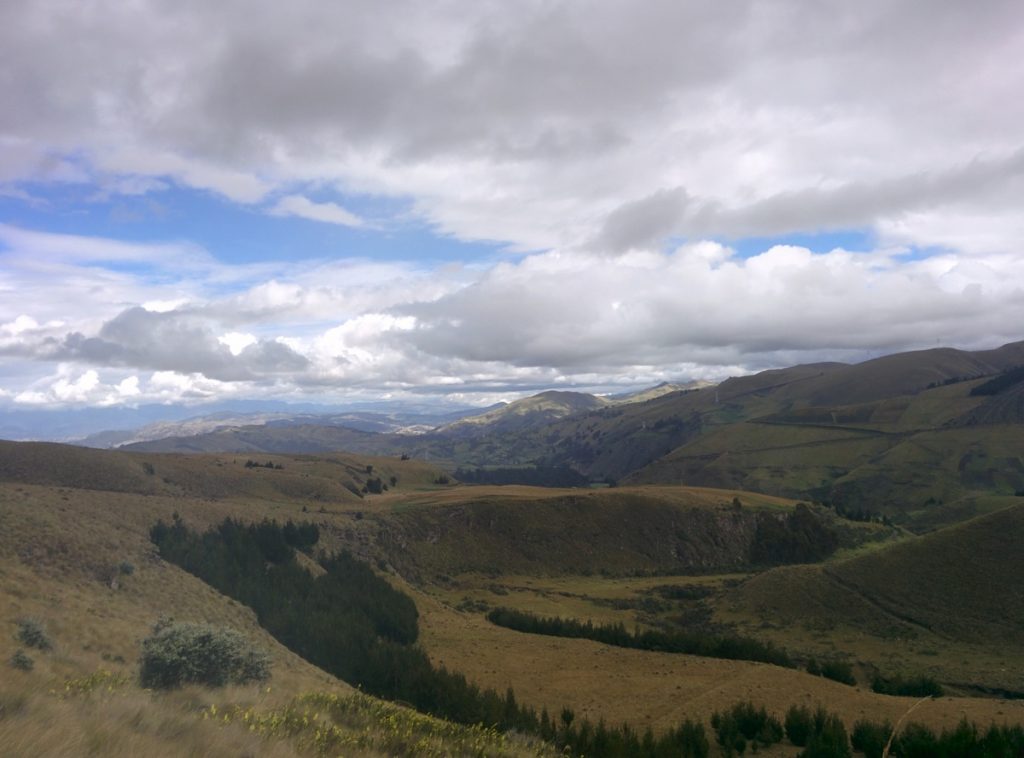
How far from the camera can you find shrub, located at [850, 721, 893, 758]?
18.2 metres

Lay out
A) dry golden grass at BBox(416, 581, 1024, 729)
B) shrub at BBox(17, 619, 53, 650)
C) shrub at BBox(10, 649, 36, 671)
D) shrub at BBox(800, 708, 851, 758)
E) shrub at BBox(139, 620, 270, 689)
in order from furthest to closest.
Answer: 1. dry golden grass at BBox(416, 581, 1024, 729)
2. shrub at BBox(800, 708, 851, 758)
3. shrub at BBox(17, 619, 53, 650)
4. shrub at BBox(139, 620, 270, 689)
5. shrub at BBox(10, 649, 36, 671)

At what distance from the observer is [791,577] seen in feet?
168

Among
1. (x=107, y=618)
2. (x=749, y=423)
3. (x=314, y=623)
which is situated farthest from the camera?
(x=749, y=423)

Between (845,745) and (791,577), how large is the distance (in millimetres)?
35795

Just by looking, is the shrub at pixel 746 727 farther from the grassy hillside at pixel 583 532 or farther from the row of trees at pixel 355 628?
the grassy hillside at pixel 583 532

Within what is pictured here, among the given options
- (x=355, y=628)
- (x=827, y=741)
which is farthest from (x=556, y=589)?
(x=827, y=741)

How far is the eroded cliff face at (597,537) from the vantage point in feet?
217

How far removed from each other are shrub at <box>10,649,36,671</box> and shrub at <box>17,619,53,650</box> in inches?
89.7

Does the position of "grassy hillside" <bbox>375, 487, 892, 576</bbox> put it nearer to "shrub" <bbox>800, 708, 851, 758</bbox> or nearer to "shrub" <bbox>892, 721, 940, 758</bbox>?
"shrub" <bbox>800, 708, 851, 758</bbox>

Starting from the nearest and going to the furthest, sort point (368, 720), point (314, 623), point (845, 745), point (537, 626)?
1. point (368, 720)
2. point (845, 745)
3. point (314, 623)
4. point (537, 626)

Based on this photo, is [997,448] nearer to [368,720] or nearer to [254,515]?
[254,515]

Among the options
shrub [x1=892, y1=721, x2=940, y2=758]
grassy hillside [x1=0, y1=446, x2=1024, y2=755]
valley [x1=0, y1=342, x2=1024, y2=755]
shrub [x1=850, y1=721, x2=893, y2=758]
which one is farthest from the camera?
shrub [x1=850, y1=721, x2=893, y2=758]

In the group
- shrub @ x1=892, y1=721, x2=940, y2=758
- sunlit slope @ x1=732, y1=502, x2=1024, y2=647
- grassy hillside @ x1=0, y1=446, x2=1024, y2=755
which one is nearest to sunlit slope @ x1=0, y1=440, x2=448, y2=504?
grassy hillside @ x1=0, y1=446, x2=1024, y2=755

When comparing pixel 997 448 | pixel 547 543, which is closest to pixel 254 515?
pixel 547 543
